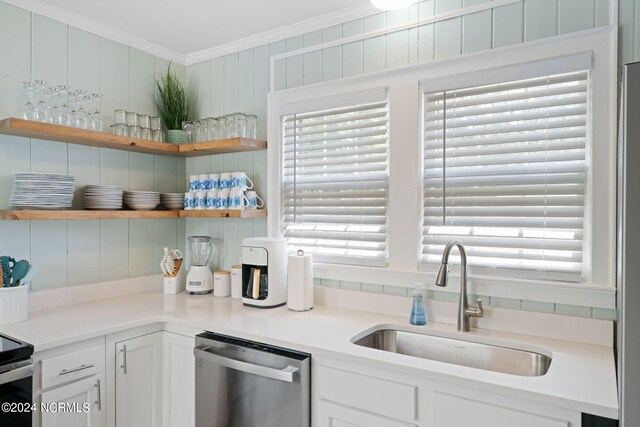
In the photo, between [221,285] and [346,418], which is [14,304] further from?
[346,418]

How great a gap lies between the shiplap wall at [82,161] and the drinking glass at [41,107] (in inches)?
5.4

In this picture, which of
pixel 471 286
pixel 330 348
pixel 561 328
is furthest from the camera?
pixel 471 286

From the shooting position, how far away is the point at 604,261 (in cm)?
164

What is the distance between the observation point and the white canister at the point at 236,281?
99.3 inches

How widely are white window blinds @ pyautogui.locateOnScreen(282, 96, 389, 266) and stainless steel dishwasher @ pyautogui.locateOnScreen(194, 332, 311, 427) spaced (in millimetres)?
748

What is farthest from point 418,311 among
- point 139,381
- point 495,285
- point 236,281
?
point 139,381

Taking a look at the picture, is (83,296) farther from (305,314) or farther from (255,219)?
(305,314)

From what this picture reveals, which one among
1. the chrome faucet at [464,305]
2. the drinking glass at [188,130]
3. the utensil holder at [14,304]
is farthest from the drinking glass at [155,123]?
the chrome faucet at [464,305]

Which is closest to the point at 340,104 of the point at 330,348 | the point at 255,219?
the point at 255,219

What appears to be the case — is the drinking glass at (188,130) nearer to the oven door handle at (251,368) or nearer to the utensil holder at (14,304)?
the utensil holder at (14,304)

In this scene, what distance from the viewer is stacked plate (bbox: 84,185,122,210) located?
229cm

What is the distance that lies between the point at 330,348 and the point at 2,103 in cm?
201

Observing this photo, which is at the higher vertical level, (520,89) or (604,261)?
(520,89)

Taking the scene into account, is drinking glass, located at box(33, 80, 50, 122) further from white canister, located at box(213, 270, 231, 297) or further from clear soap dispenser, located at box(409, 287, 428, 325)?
clear soap dispenser, located at box(409, 287, 428, 325)
